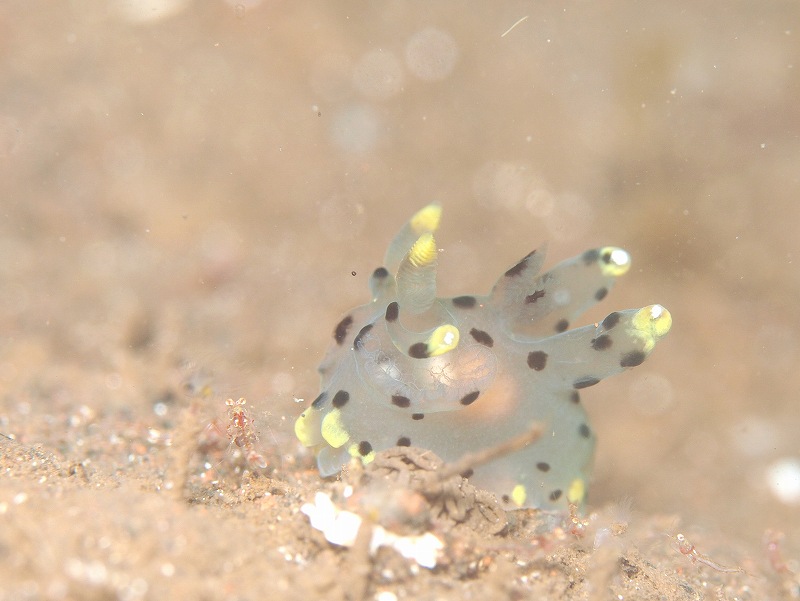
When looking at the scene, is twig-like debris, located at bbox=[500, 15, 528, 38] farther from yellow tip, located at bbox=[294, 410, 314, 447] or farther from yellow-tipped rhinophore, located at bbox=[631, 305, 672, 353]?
yellow tip, located at bbox=[294, 410, 314, 447]

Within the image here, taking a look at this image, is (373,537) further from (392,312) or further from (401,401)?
(392,312)

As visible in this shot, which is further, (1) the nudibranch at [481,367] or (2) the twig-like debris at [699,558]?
(2) the twig-like debris at [699,558]

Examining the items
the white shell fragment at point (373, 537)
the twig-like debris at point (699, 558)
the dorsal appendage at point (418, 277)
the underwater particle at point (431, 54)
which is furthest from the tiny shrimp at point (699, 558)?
the underwater particle at point (431, 54)

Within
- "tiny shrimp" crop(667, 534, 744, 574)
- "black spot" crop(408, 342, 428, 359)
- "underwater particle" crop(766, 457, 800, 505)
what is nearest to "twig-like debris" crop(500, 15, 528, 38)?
"black spot" crop(408, 342, 428, 359)

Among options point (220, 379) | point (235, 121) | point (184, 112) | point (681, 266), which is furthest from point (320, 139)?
point (681, 266)

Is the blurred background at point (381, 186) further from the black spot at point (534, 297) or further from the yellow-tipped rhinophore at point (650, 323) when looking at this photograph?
the yellow-tipped rhinophore at point (650, 323)

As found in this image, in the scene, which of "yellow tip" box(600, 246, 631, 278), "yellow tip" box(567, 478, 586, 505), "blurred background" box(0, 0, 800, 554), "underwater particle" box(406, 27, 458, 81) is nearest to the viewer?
"yellow tip" box(567, 478, 586, 505)
